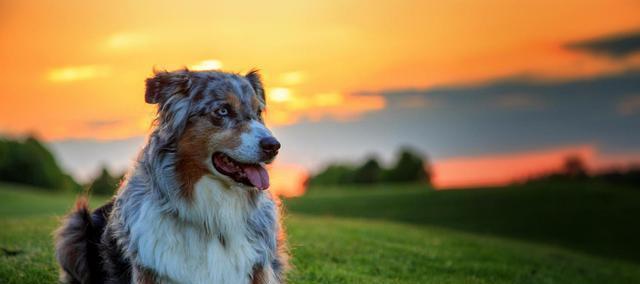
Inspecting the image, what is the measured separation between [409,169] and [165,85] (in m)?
73.8

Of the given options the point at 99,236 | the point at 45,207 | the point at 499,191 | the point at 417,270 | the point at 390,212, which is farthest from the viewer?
the point at 499,191

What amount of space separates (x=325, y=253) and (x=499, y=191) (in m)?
32.6

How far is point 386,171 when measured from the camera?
81.8m

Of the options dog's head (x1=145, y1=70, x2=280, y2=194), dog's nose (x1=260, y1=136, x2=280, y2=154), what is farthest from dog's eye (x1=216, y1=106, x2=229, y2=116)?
dog's nose (x1=260, y1=136, x2=280, y2=154)

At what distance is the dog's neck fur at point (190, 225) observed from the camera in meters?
7.29

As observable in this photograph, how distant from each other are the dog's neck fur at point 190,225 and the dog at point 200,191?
0.03ft

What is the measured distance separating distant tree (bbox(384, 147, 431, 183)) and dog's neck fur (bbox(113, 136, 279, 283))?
235 feet

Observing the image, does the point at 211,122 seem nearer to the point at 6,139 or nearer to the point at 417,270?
the point at 417,270

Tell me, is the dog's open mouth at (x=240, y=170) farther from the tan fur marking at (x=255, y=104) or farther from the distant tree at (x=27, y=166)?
the distant tree at (x=27, y=166)

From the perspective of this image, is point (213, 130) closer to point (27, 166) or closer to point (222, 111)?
point (222, 111)

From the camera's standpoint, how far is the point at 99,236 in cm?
879

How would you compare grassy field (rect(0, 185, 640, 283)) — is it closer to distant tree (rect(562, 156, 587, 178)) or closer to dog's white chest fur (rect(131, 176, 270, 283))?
dog's white chest fur (rect(131, 176, 270, 283))

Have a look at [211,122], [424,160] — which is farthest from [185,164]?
[424,160]

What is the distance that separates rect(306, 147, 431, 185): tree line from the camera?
259 feet
